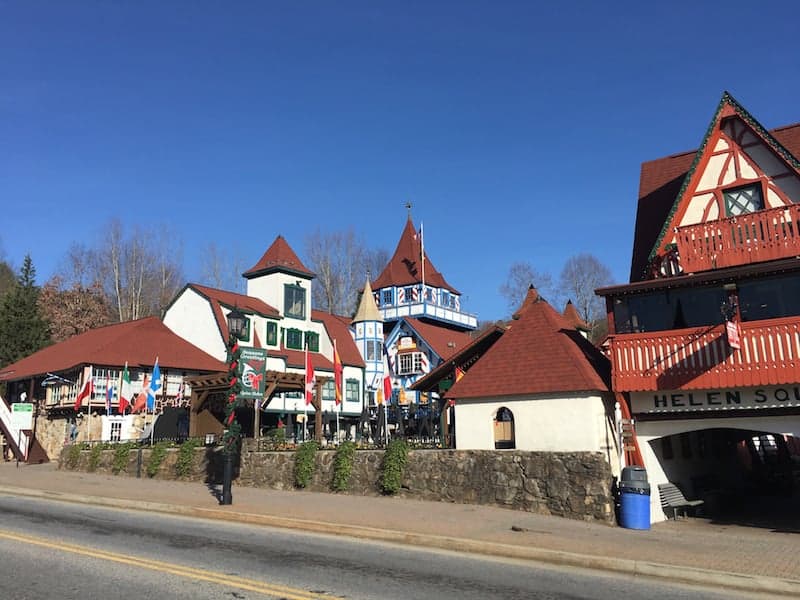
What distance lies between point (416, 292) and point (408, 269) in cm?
313

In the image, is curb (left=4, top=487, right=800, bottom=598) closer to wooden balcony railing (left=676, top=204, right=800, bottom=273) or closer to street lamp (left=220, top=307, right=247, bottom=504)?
street lamp (left=220, top=307, right=247, bottom=504)

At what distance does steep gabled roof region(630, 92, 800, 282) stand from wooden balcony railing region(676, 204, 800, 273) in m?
1.18

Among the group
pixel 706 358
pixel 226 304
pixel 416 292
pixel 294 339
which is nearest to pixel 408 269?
pixel 416 292

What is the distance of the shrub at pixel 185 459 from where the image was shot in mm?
21547

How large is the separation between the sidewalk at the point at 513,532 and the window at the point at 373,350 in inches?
1116

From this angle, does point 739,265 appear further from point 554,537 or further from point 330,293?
point 330,293

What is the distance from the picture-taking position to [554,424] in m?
16.1

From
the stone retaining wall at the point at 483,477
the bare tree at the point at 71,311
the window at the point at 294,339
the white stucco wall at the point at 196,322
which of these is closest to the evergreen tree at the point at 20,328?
the bare tree at the point at 71,311

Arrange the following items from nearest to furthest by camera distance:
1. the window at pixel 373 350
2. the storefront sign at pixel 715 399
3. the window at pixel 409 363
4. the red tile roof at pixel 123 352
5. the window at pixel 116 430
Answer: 1. the storefront sign at pixel 715 399
2. the window at pixel 116 430
3. the red tile roof at pixel 123 352
4. the window at pixel 373 350
5. the window at pixel 409 363

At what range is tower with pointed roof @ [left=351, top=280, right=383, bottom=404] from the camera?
47.4 meters

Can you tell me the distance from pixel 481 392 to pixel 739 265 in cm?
747

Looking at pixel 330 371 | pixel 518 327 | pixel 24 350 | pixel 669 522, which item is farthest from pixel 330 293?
pixel 669 522

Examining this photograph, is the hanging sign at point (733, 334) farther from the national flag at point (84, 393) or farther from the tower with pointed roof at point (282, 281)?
the tower with pointed roof at point (282, 281)

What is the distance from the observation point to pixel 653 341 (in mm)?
15570
